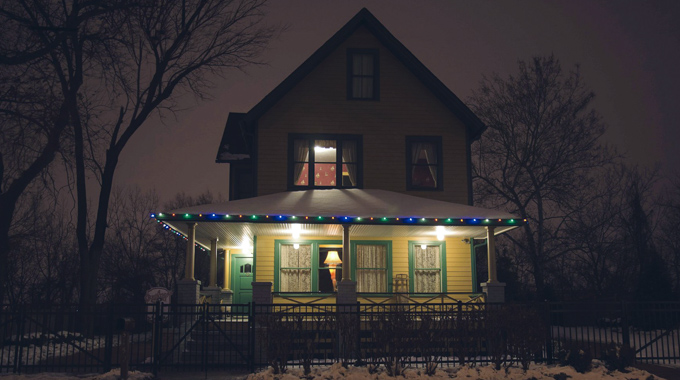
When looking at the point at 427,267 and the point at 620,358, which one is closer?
the point at 620,358

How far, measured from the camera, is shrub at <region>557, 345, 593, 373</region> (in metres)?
12.1

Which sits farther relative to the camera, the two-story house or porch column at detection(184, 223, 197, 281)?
the two-story house

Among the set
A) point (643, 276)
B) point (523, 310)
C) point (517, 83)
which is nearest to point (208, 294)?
point (523, 310)

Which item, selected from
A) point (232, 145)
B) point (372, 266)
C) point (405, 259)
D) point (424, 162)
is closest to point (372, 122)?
point (424, 162)

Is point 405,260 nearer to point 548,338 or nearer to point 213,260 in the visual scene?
point 213,260

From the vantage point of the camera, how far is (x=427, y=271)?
1966 centimetres

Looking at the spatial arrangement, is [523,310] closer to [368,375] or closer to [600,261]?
[368,375]

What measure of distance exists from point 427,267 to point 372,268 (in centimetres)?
175

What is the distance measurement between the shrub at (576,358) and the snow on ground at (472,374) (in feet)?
0.44

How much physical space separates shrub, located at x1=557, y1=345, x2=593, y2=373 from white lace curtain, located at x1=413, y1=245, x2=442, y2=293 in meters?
6.89

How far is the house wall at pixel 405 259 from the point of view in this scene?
63.4ft

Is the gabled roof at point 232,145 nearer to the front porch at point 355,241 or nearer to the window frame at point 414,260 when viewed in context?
the front porch at point 355,241

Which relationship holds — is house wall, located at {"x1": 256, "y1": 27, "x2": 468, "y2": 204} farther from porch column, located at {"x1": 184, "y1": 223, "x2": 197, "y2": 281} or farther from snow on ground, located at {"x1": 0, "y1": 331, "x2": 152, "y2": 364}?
snow on ground, located at {"x1": 0, "y1": 331, "x2": 152, "y2": 364}

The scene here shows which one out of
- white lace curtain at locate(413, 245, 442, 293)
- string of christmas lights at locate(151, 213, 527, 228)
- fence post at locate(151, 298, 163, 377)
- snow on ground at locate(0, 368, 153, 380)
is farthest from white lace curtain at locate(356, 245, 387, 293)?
snow on ground at locate(0, 368, 153, 380)
